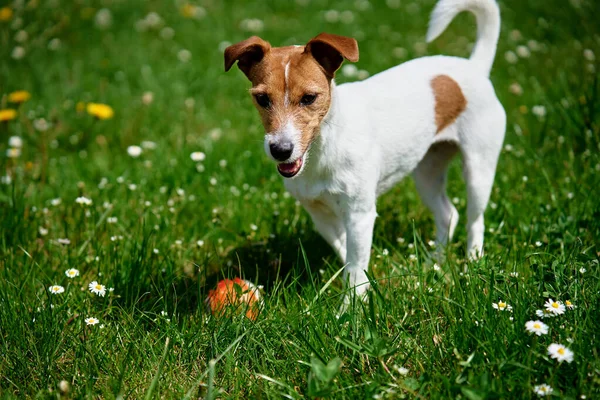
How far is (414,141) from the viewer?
383cm

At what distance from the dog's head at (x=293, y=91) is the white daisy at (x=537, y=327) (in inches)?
50.0

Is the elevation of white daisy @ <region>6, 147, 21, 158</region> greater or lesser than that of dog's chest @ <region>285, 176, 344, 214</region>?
lesser

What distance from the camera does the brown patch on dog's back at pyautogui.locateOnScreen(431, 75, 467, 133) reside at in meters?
3.88

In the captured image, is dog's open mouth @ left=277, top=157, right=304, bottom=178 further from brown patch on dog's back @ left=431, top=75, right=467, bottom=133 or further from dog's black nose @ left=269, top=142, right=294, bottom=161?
brown patch on dog's back @ left=431, top=75, right=467, bottom=133

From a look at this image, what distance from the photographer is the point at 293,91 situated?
315cm

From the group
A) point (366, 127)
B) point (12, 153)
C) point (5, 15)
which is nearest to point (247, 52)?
point (366, 127)

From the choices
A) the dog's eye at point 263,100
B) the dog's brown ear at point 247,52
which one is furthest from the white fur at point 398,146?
the dog's brown ear at point 247,52

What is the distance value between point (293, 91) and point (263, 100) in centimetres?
17

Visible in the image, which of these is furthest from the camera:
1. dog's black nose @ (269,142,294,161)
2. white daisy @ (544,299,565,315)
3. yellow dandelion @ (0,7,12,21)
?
yellow dandelion @ (0,7,12,21)

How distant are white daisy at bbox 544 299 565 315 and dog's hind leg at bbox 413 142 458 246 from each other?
1653mm

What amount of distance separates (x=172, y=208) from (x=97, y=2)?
5.78m

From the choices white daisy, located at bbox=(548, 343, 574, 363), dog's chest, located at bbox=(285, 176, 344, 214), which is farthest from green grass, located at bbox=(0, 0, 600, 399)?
dog's chest, located at bbox=(285, 176, 344, 214)

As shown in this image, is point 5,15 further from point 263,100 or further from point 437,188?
point 437,188

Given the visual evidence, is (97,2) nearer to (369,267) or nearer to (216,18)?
(216,18)
